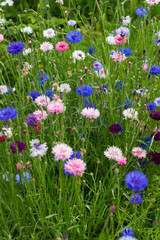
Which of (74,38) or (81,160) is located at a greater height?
(74,38)

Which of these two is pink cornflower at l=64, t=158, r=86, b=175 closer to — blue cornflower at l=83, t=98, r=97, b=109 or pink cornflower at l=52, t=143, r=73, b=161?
pink cornflower at l=52, t=143, r=73, b=161

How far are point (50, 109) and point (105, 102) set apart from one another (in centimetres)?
52

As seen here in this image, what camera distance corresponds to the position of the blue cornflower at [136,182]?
0.92 metres

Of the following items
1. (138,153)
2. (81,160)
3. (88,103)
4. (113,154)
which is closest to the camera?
(81,160)

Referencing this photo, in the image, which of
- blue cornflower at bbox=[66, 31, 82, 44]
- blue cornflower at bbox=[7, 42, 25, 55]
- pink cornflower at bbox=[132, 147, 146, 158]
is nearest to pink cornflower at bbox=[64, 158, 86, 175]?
pink cornflower at bbox=[132, 147, 146, 158]

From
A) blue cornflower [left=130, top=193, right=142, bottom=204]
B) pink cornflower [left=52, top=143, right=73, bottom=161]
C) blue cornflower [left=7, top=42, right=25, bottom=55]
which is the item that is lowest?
blue cornflower [left=130, top=193, right=142, bottom=204]

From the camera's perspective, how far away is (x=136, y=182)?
94 centimetres

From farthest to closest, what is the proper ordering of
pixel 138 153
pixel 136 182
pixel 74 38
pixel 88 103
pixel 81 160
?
pixel 74 38 < pixel 88 103 < pixel 138 153 < pixel 81 160 < pixel 136 182

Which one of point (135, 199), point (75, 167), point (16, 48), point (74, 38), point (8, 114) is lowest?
point (135, 199)

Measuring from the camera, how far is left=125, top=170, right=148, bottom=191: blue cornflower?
919 mm

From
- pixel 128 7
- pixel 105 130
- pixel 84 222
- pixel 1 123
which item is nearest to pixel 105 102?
pixel 105 130

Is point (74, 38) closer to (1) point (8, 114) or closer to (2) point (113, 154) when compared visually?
→ (1) point (8, 114)

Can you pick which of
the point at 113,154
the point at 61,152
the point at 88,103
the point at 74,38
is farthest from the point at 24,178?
the point at 74,38

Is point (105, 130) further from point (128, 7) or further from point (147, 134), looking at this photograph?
point (128, 7)
